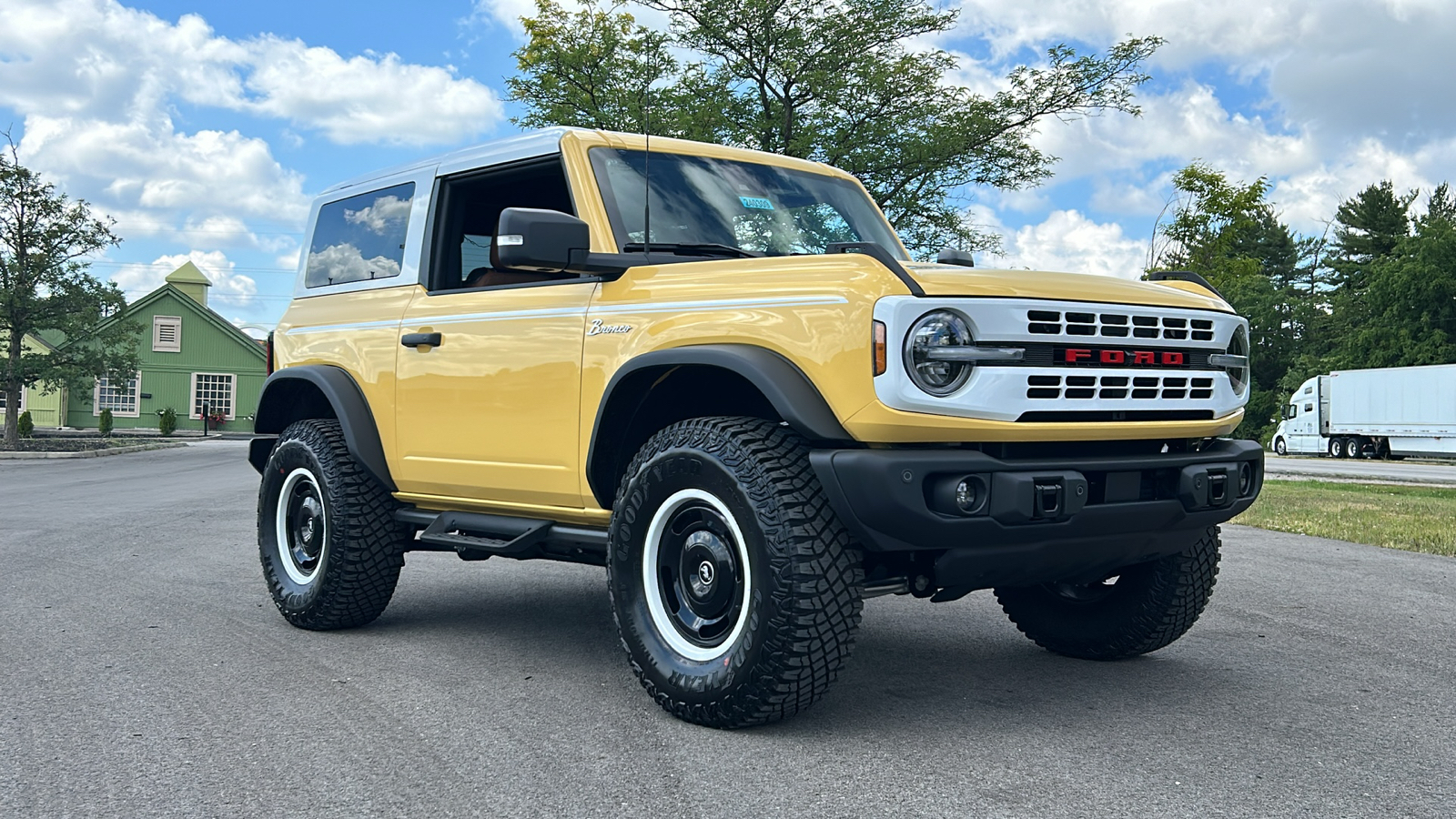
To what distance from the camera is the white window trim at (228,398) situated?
51.3 m

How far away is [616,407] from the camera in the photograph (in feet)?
15.0

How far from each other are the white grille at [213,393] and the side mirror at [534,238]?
2012 inches

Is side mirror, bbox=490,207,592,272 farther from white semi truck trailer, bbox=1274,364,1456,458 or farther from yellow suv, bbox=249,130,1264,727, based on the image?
white semi truck trailer, bbox=1274,364,1456,458

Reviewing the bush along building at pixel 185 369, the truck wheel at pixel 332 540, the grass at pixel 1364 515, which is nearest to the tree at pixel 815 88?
the grass at pixel 1364 515

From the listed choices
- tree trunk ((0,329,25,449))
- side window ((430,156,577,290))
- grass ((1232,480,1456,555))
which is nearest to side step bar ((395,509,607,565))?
side window ((430,156,577,290))

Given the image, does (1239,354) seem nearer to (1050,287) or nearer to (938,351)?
(1050,287)

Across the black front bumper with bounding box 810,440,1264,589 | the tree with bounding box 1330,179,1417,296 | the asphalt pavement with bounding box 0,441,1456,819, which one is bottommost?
the asphalt pavement with bounding box 0,441,1456,819

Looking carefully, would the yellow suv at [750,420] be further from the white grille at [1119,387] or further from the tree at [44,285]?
the tree at [44,285]

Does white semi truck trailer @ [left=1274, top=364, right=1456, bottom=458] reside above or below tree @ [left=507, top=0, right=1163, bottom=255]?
below

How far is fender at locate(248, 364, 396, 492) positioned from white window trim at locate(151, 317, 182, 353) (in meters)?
48.9

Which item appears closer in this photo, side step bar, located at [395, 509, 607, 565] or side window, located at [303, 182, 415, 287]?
side step bar, located at [395, 509, 607, 565]

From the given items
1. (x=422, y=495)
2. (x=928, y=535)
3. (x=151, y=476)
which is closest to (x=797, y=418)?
(x=928, y=535)

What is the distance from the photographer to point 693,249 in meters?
4.85

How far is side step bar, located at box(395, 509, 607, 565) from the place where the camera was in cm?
485
